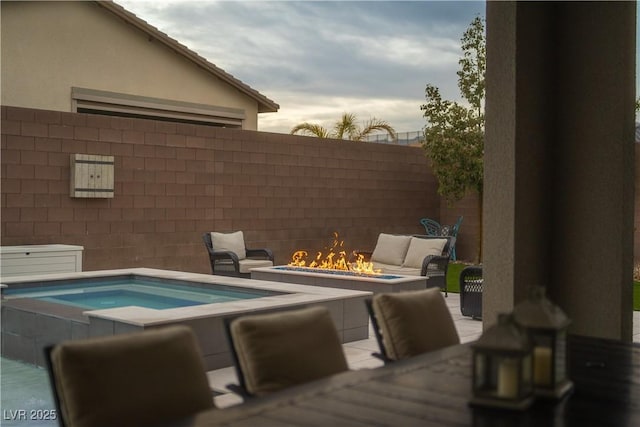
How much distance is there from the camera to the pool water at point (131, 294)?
7.04m

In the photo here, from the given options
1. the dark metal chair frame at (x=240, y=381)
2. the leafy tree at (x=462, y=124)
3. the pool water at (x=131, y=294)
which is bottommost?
the pool water at (x=131, y=294)

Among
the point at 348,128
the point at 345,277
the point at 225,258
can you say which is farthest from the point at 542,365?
the point at 348,128

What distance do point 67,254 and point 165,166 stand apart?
207 cm

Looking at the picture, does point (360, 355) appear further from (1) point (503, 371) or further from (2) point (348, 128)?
(2) point (348, 128)

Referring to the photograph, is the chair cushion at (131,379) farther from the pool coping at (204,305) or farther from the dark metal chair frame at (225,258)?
the dark metal chair frame at (225,258)

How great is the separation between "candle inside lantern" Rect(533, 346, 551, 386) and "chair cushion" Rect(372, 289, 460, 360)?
0.70m

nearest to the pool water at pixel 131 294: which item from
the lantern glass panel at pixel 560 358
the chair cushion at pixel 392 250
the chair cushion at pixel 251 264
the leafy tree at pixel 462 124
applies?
the chair cushion at pixel 251 264

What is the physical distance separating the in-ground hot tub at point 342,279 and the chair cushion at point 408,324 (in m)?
4.77

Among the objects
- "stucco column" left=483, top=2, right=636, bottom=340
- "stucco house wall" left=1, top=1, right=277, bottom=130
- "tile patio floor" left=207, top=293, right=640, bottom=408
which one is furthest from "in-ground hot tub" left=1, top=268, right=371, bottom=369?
"stucco house wall" left=1, top=1, right=277, bottom=130

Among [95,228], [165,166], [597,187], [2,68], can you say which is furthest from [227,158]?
[597,187]

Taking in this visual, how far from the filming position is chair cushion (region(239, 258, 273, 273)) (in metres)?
9.17

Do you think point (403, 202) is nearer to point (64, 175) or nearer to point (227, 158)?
point (227, 158)

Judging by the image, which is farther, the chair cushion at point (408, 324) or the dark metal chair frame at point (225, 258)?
the dark metal chair frame at point (225, 258)

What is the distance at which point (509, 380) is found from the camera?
1847 millimetres
